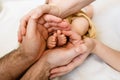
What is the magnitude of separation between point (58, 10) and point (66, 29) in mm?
113

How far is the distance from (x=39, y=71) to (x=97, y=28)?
41cm

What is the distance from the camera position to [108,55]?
96 cm

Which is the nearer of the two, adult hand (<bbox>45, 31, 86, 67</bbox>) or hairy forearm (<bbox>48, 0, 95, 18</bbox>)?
adult hand (<bbox>45, 31, 86, 67</bbox>)

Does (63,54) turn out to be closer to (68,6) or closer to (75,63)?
(75,63)

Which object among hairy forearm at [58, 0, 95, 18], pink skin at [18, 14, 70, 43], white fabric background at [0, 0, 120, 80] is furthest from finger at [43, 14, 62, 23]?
white fabric background at [0, 0, 120, 80]

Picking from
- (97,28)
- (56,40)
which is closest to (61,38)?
(56,40)

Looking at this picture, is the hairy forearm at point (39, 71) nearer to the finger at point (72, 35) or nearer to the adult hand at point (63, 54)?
the adult hand at point (63, 54)

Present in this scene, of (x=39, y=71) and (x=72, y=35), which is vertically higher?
(x=72, y=35)

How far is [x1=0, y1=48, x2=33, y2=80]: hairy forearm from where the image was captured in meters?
0.89

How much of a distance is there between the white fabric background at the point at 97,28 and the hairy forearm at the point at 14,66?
6.1 inches

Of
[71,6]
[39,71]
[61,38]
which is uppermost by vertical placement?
[71,6]

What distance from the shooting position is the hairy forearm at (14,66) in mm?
889

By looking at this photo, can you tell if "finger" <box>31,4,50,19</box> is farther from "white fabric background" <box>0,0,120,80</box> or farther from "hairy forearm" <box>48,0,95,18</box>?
"white fabric background" <box>0,0,120,80</box>

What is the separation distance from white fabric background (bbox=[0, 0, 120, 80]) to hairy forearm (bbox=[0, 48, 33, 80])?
0.16 m
